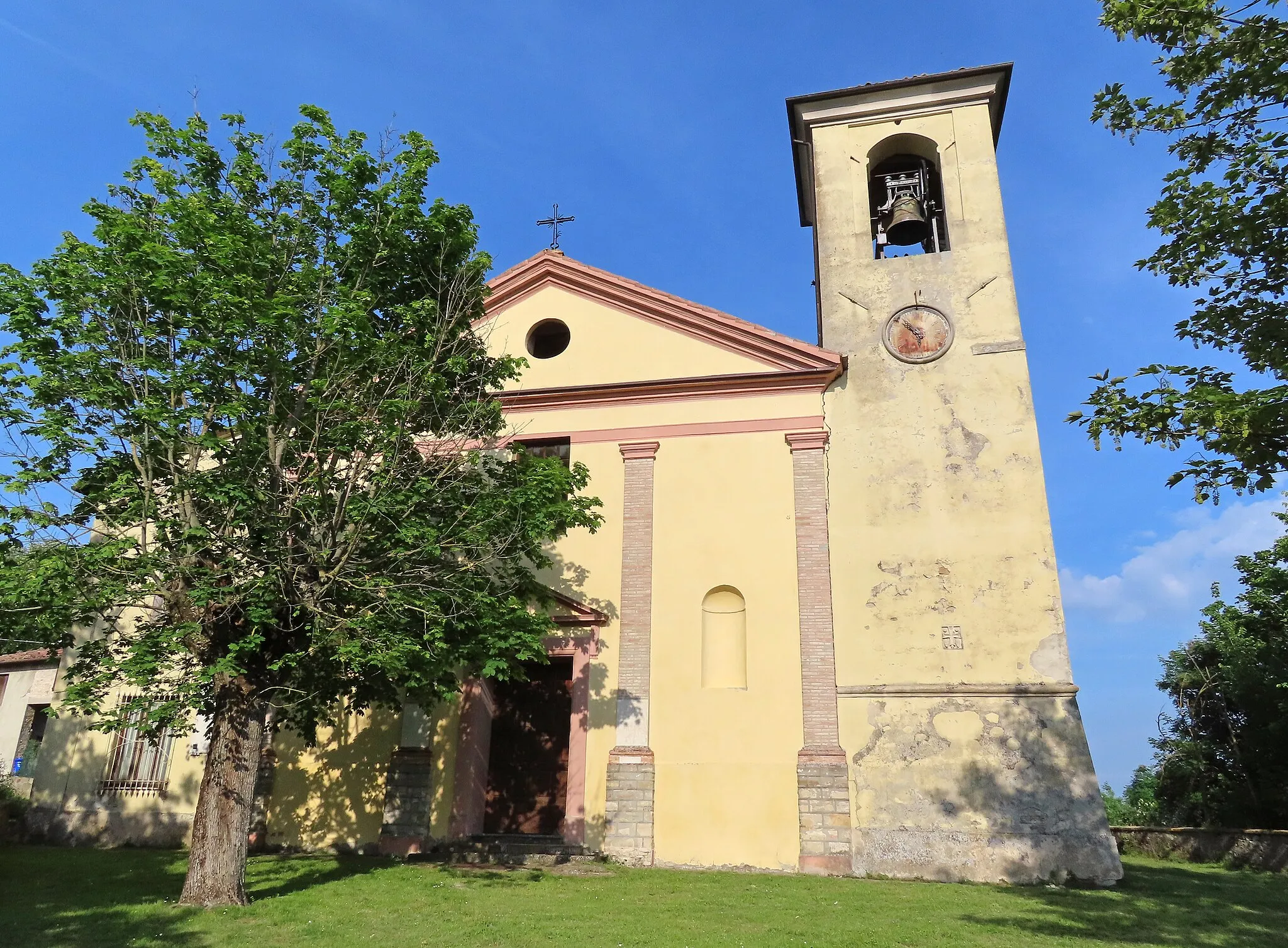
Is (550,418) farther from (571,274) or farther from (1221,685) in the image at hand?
(1221,685)

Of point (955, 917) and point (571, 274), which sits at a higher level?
point (571, 274)

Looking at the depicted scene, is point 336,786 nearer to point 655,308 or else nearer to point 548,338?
point 548,338

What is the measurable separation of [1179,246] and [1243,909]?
23.3 feet

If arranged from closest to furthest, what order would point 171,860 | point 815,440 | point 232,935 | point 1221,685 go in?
point 232,935, point 171,860, point 815,440, point 1221,685

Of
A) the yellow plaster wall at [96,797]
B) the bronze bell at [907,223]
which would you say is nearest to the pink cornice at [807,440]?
the bronze bell at [907,223]

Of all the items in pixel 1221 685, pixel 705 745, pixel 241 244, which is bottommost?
pixel 705 745

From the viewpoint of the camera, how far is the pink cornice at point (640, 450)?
14.7 meters

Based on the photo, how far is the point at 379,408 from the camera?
9.07 m

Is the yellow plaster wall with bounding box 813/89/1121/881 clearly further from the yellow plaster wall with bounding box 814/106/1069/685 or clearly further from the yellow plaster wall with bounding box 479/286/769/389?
the yellow plaster wall with bounding box 479/286/769/389

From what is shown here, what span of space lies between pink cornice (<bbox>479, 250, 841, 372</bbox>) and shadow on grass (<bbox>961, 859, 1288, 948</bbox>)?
827 cm

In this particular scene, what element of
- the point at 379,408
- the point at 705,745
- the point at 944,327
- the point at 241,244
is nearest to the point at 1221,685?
the point at 944,327

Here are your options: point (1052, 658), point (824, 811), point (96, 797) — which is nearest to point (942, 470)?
point (1052, 658)

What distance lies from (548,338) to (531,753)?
290 inches

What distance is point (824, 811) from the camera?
12.1 metres
